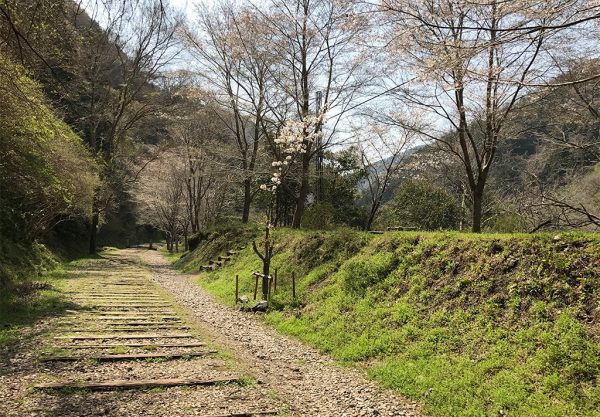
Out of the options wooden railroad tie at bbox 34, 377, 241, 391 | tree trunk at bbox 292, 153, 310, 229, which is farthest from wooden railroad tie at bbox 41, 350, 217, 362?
tree trunk at bbox 292, 153, 310, 229

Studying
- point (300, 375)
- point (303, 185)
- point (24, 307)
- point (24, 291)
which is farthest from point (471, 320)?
point (303, 185)

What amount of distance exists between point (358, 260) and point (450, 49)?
5545 millimetres

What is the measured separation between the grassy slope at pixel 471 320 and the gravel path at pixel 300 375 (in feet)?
1.05

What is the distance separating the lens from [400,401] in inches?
216

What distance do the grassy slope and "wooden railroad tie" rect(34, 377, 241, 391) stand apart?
2516 mm

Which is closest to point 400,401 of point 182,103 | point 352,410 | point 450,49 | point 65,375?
point 352,410

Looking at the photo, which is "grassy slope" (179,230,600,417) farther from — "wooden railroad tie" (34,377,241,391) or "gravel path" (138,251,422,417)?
"wooden railroad tie" (34,377,241,391)

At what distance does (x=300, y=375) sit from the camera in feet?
21.5

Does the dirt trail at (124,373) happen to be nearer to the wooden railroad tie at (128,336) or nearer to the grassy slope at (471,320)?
the wooden railroad tie at (128,336)

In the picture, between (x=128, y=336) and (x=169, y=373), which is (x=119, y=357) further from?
(x=128, y=336)

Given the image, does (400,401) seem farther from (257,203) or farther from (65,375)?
(257,203)

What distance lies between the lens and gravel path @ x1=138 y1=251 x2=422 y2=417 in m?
5.28

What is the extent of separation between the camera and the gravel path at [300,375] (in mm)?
5281

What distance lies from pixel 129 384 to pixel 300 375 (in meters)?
2.53
